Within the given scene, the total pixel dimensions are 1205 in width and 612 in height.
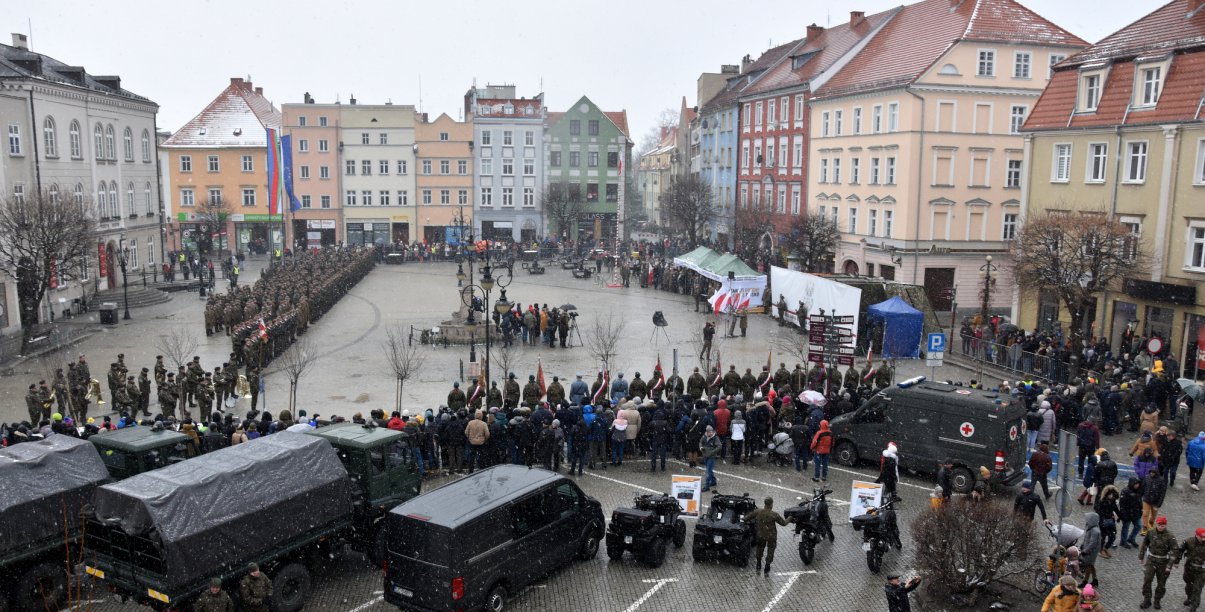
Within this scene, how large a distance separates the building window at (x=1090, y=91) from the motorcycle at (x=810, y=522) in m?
22.7

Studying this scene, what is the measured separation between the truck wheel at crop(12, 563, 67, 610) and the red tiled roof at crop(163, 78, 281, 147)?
60.1 m

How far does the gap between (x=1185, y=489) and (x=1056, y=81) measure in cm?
1912

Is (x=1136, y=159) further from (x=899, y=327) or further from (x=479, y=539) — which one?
(x=479, y=539)

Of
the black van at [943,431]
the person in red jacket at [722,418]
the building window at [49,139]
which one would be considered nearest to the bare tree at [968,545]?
the black van at [943,431]

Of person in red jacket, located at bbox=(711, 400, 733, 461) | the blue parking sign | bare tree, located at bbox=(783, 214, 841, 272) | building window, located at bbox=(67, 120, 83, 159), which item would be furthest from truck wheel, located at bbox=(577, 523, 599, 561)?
building window, located at bbox=(67, 120, 83, 159)

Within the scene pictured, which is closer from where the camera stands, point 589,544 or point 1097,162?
point 589,544

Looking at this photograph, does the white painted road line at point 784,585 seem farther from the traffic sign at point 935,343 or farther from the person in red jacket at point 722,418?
the traffic sign at point 935,343

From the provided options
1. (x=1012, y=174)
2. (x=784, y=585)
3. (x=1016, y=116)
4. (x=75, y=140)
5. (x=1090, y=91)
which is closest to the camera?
(x=784, y=585)

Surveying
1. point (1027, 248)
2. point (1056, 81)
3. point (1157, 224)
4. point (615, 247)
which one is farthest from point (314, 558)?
point (615, 247)

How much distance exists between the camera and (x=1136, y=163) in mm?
29094

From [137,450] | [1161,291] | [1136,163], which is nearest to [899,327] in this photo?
[1161,291]

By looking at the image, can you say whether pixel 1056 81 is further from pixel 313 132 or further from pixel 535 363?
pixel 313 132

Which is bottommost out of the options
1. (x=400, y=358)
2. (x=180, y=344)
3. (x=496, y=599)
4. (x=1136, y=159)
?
(x=496, y=599)

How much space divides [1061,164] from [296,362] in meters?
25.6
